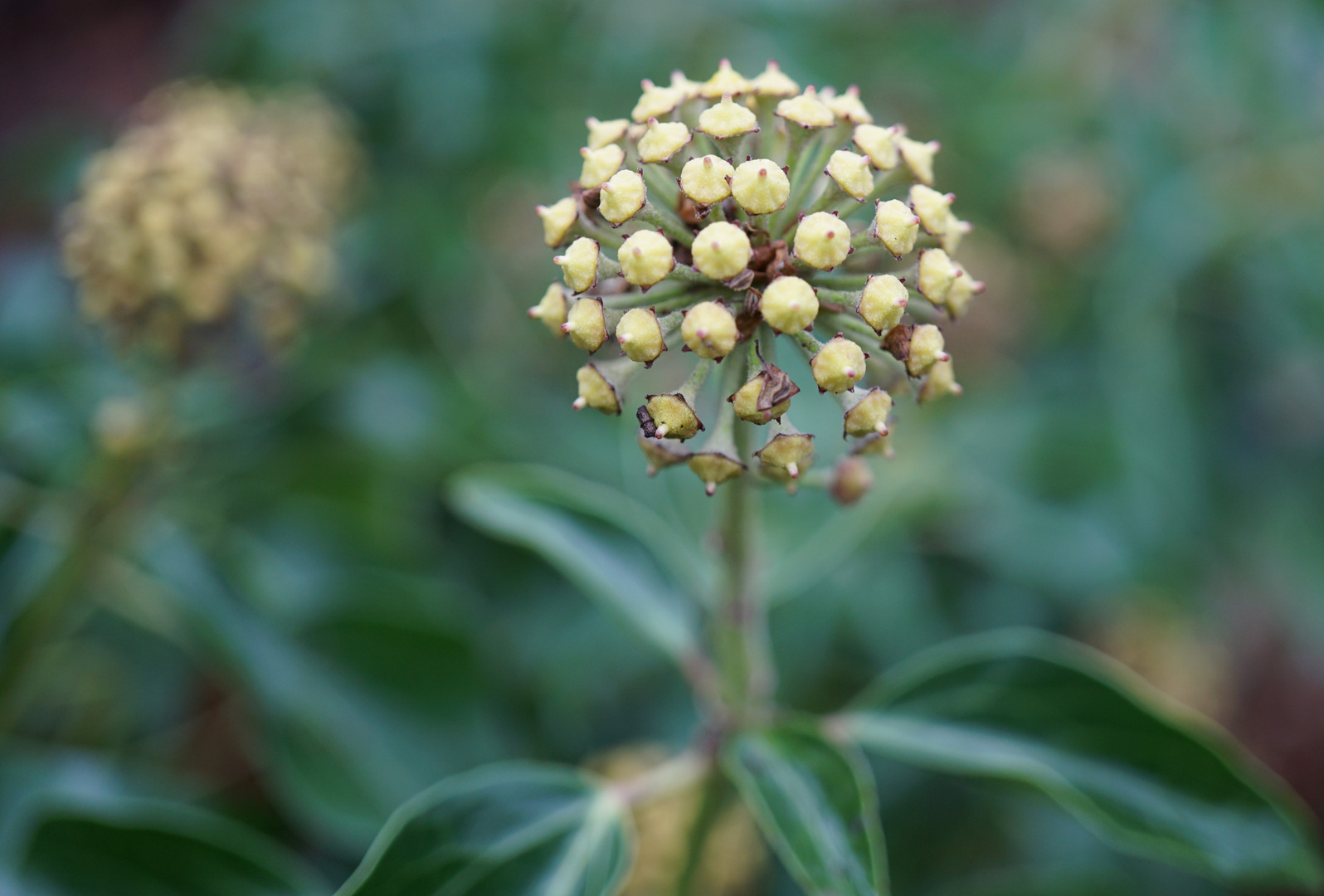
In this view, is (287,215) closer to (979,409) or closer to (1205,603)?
(979,409)

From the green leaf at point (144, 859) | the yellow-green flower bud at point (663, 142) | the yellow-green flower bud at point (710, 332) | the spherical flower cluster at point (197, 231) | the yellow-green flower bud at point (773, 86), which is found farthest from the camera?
the spherical flower cluster at point (197, 231)

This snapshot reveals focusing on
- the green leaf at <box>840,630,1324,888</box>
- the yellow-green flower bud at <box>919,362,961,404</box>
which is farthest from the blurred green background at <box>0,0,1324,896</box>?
the yellow-green flower bud at <box>919,362,961,404</box>

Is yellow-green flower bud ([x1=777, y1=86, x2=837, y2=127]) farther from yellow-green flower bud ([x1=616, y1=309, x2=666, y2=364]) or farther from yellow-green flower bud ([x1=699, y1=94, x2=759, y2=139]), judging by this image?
yellow-green flower bud ([x1=616, y1=309, x2=666, y2=364])

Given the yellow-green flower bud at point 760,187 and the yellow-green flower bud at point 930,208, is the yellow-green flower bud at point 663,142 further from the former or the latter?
the yellow-green flower bud at point 930,208

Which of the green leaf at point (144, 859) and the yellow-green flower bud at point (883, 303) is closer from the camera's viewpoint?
the yellow-green flower bud at point (883, 303)

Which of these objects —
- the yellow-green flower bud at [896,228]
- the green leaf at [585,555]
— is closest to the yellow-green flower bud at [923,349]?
the yellow-green flower bud at [896,228]

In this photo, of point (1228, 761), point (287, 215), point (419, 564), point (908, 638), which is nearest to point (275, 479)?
point (419, 564)
